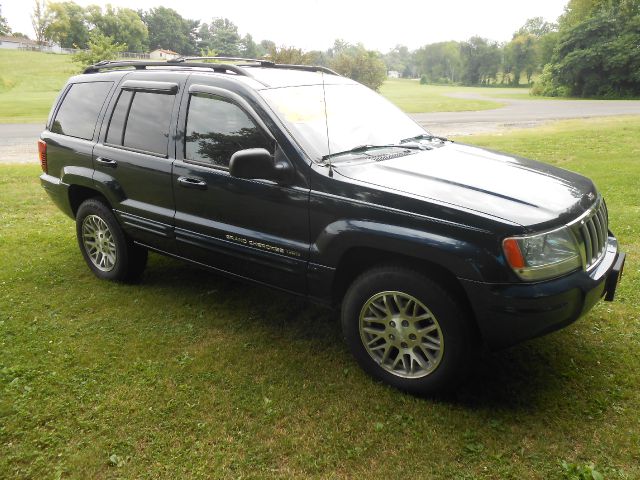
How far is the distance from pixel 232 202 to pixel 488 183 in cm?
169

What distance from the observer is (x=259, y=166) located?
10.9ft

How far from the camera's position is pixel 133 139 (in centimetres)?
434

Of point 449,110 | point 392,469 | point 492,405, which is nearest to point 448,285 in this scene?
point 492,405

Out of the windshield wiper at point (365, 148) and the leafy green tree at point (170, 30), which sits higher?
the leafy green tree at point (170, 30)

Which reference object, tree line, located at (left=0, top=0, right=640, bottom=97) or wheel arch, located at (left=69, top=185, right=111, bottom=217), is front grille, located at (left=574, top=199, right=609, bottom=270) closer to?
tree line, located at (left=0, top=0, right=640, bottom=97)

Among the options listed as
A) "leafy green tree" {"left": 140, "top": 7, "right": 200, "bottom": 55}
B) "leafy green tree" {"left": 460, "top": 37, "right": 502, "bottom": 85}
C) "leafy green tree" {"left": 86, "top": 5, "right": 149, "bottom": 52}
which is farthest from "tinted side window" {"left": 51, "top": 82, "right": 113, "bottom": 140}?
"leafy green tree" {"left": 460, "top": 37, "right": 502, "bottom": 85}

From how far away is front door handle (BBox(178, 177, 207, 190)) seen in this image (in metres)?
3.83

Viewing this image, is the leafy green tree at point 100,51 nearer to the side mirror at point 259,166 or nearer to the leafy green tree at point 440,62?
the side mirror at point 259,166

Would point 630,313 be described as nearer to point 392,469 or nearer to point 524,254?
point 524,254

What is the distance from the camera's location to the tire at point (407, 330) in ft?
9.67

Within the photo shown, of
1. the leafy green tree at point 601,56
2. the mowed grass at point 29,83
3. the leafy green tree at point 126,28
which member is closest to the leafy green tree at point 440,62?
the leafy green tree at point 601,56

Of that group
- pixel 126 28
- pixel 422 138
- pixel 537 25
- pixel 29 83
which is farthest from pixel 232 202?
pixel 537 25

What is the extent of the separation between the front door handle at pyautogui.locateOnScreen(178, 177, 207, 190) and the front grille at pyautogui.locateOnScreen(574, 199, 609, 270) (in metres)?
2.44

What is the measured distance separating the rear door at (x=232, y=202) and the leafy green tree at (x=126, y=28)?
76.0 ft
